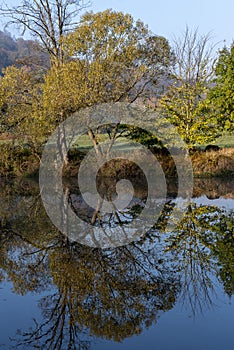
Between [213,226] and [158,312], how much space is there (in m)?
5.09

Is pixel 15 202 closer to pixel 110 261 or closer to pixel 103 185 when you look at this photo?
pixel 103 185

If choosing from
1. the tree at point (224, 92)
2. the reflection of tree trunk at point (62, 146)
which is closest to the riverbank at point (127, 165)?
the reflection of tree trunk at point (62, 146)

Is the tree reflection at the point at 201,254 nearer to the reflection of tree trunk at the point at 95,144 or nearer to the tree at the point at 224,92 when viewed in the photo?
the reflection of tree trunk at the point at 95,144

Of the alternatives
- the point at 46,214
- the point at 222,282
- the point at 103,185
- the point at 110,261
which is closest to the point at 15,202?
the point at 46,214

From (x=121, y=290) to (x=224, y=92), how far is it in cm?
1983

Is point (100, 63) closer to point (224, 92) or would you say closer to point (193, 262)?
point (224, 92)

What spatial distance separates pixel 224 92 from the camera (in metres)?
24.4

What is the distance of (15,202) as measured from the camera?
16.0 m

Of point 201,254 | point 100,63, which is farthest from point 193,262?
point 100,63

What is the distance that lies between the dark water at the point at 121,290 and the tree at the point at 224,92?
1441 cm

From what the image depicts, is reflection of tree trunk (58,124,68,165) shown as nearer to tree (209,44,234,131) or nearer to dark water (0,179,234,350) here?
tree (209,44,234,131)

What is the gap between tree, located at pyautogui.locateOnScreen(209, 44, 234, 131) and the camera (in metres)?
24.3

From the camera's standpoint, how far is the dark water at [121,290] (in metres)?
5.00

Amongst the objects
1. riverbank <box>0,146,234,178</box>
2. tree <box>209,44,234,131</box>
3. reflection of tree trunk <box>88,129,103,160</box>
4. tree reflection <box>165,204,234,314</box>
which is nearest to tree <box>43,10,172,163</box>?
reflection of tree trunk <box>88,129,103,160</box>
